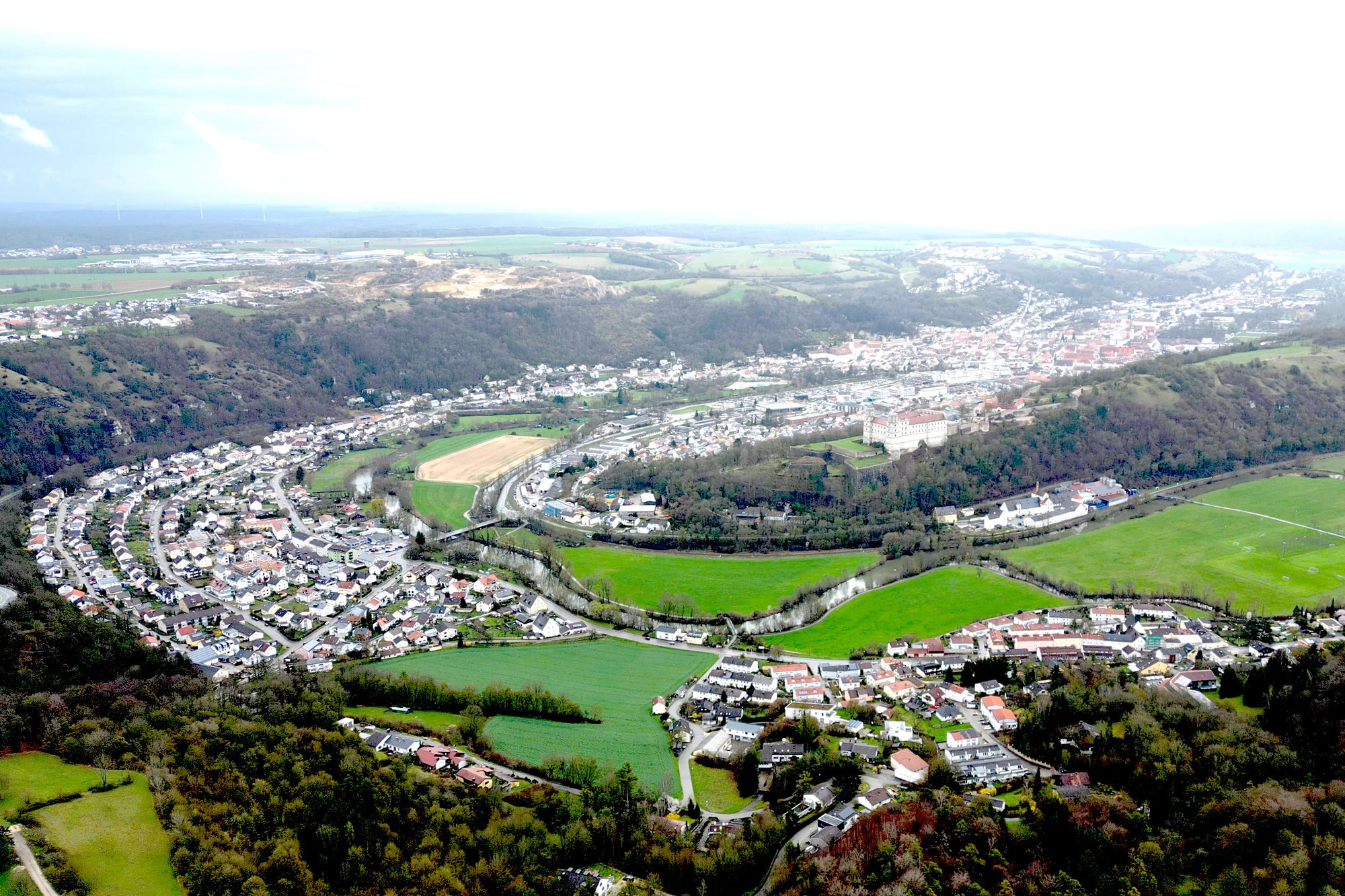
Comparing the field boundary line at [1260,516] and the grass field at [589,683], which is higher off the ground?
the field boundary line at [1260,516]

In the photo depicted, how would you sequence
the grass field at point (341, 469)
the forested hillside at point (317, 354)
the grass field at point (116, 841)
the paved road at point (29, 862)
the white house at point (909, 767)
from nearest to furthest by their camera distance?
the paved road at point (29, 862) → the grass field at point (116, 841) → the white house at point (909, 767) → the grass field at point (341, 469) → the forested hillside at point (317, 354)

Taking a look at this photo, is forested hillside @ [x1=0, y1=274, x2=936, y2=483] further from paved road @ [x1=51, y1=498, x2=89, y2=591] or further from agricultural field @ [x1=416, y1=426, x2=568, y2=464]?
agricultural field @ [x1=416, y1=426, x2=568, y2=464]

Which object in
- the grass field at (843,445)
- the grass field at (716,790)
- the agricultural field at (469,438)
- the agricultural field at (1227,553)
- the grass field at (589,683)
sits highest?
the grass field at (843,445)

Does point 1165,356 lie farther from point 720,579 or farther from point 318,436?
point 318,436

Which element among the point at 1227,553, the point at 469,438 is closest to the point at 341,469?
the point at 469,438

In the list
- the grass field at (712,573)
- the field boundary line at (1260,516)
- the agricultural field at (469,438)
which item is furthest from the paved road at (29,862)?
the field boundary line at (1260,516)

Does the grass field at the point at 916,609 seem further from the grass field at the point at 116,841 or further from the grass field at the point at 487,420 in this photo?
the grass field at the point at 487,420

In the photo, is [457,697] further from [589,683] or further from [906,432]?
[906,432]

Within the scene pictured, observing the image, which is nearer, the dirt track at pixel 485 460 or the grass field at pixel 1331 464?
the grass field at pixel 1331 464
